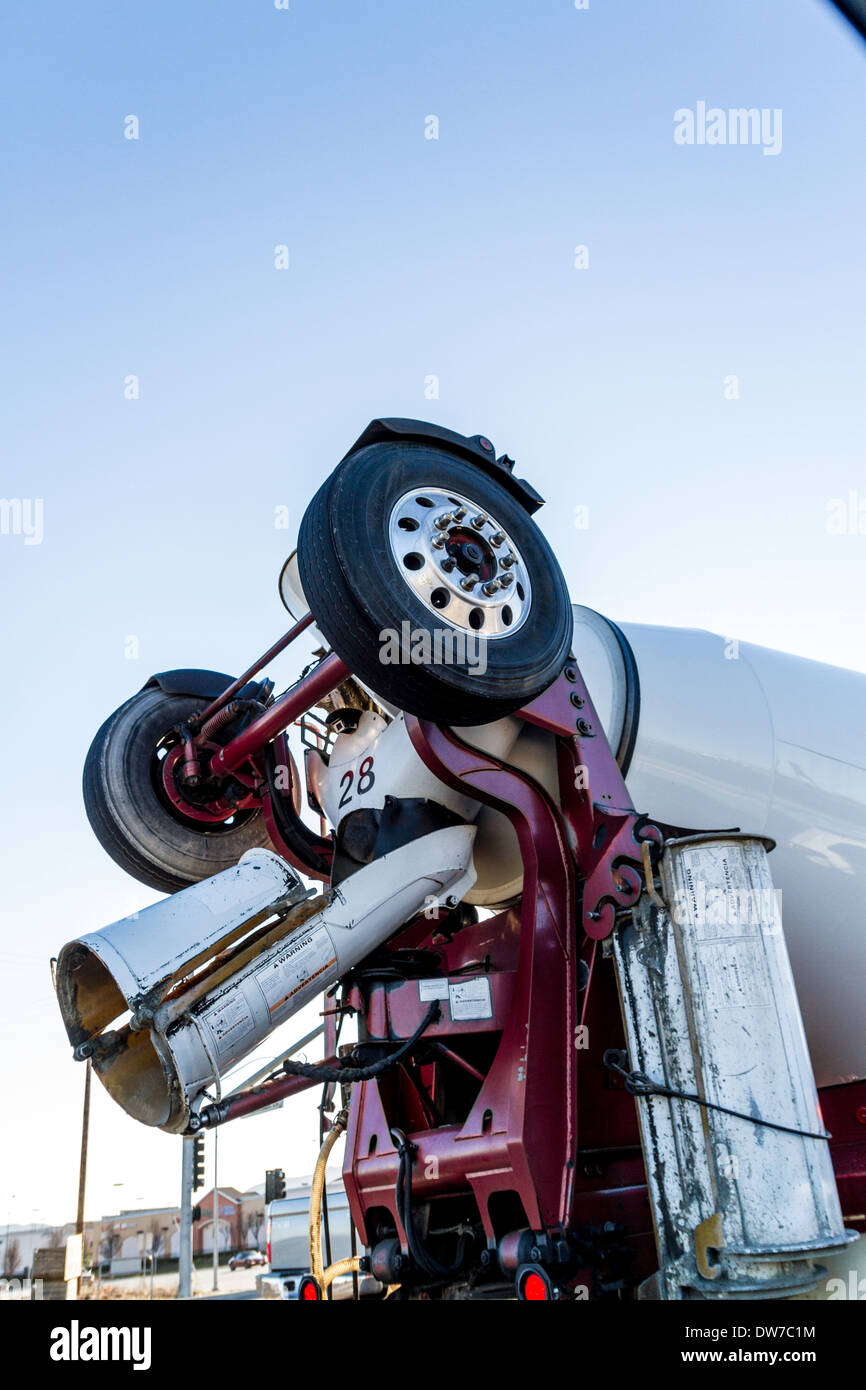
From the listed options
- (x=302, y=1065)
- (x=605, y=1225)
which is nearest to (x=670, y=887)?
(x=605, y=1225)

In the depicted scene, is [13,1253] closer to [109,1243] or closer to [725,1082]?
[109,1243]

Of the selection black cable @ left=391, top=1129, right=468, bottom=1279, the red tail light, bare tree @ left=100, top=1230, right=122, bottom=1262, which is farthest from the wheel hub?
→ bare tree @ left=100, top=1230, right=122, bottom=1262

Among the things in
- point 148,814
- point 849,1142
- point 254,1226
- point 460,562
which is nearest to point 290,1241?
point 148,814

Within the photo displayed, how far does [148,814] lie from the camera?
19.4 feet

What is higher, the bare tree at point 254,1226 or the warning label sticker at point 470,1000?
the bare tree at point 254,1226

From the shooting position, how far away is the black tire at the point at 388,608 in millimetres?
3973

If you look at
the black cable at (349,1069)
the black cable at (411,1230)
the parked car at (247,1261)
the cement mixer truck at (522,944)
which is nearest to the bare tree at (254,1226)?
the parked car at (247,1261)

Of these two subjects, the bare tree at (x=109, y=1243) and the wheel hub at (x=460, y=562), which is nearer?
the wheel hub at (x=460, y=562)

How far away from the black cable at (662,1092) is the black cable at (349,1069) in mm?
754

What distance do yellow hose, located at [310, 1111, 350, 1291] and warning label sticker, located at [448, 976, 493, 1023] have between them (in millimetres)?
837

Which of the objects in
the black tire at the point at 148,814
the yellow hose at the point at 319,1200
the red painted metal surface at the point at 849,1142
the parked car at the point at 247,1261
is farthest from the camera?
the parked car at the point at 247,1261

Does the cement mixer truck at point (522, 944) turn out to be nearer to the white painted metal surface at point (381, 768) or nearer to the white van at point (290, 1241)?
the white painted metal surface at point (381, 768)

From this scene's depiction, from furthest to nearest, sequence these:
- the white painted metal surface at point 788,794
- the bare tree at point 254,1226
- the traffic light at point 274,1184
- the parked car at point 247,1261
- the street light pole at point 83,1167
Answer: the bare tree at point 254,1226 → the parked car at point 247,1261 → the street light pole at point 83,1167 → the traffic light at point 274,1184 → the white painted metal surface at point 788,794

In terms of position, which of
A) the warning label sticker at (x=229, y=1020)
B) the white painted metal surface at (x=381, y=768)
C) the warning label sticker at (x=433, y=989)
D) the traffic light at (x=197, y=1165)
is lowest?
the warning label sticker at (x=229, y=1020)
